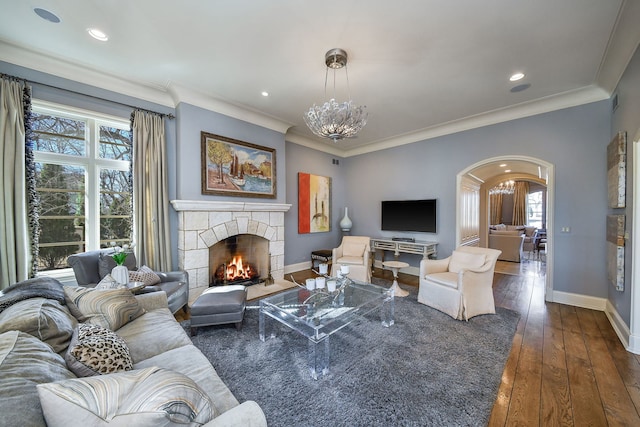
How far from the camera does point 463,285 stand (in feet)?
9.73

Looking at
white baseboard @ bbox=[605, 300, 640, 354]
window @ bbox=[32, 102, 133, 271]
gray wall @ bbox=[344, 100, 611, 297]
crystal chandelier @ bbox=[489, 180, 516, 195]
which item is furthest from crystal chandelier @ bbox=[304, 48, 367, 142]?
crystal chandelier @ bbox=[489, 180, 516, 195]

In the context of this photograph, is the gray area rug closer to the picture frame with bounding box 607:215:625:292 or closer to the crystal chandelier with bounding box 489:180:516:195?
the picture frame with bounding box 607:215:625:292

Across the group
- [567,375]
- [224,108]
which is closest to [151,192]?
[224,108]

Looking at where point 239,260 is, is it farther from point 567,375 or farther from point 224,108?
point 567,375

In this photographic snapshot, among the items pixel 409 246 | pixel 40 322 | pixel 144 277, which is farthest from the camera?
pixel 409 246

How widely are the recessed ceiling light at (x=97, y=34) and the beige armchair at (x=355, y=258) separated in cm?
404

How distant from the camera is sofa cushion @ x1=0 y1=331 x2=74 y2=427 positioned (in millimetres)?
704

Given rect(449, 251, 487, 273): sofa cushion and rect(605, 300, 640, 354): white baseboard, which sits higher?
rect(449, 251, 487, 273): sofa cushion

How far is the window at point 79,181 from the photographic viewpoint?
288cm

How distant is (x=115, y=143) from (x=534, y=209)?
13.7m

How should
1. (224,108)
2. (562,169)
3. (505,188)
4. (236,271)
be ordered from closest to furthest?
(562,169), (224,108), (236,271), (505,188)

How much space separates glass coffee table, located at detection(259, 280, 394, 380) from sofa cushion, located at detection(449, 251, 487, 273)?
1.16 metres

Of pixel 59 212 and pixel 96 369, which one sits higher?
pixel 59 212

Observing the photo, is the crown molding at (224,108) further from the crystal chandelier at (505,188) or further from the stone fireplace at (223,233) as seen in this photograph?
the crystal chandelier at (505,188)
